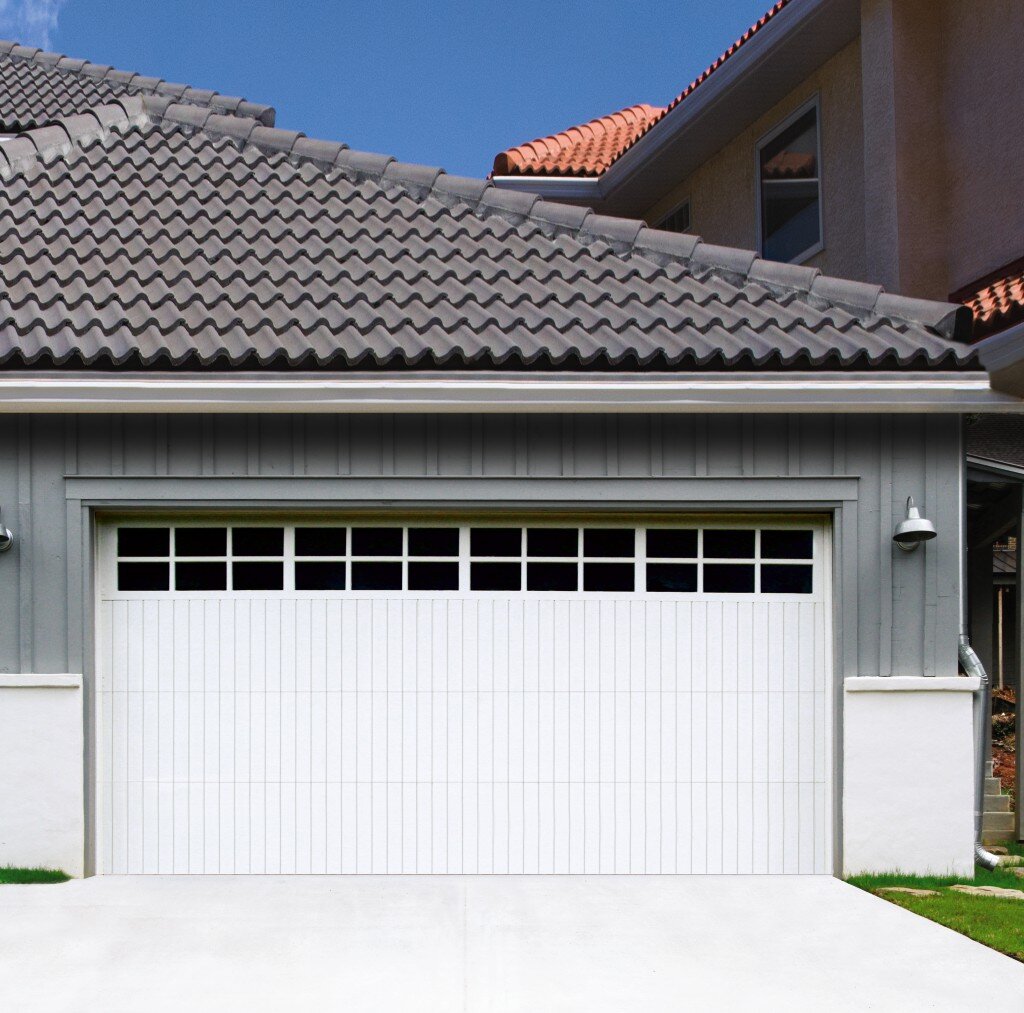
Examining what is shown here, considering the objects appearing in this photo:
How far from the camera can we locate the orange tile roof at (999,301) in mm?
7267

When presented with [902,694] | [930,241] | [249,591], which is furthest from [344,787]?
[930,241]

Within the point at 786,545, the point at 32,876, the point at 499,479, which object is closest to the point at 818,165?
the point at 786,545

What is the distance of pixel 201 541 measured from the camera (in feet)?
25.1

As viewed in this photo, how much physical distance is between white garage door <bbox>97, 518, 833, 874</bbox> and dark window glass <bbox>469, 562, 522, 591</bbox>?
13 millimetres

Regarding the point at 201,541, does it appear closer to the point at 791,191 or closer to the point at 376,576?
the point at 376,576

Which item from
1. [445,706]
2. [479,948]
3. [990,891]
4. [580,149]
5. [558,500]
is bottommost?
[990,891]

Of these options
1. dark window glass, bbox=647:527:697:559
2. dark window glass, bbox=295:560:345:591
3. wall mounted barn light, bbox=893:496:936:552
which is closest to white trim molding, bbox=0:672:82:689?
dark window glass, bbox=295:560:345:591

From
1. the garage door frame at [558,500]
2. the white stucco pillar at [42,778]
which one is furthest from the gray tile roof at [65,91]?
the white stucco pillar at [42,778]

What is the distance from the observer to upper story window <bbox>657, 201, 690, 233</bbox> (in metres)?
15.6

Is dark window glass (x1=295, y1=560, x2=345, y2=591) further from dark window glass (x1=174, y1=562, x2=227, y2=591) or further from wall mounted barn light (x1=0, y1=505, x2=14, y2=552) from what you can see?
wall mounted barn light (x1=0, y1=505, x2=14, y2=552)

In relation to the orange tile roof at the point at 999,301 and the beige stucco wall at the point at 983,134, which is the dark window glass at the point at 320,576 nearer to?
the orange tile roof at the point at 999,301

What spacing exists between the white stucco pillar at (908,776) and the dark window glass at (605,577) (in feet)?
5.02

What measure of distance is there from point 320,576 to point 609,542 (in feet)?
6.23

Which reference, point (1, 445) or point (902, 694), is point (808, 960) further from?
point (1, 445)
